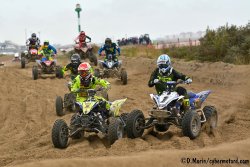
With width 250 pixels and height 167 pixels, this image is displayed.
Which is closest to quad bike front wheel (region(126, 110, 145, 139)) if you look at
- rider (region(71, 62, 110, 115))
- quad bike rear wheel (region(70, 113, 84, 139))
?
quad bike rear wheel (region(70, 113, 84, 139))

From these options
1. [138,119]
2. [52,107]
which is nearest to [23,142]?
[138,119]

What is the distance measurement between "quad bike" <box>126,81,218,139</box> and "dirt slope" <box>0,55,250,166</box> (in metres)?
0.20

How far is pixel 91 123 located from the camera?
809cm

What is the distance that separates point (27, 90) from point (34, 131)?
6093mm

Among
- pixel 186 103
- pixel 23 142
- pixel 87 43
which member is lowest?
pixel 23 142

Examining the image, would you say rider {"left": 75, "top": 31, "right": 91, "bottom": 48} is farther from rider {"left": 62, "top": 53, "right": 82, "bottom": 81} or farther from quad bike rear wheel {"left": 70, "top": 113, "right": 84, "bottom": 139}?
quad bike rear wheel {"left": 70, "top": 113, "right": 84, "bottom": 139}

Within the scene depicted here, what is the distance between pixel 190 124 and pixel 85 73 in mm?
2466

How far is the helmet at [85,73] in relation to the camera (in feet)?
29.4

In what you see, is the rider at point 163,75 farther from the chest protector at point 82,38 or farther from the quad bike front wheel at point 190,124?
the chest protector at point 82,38

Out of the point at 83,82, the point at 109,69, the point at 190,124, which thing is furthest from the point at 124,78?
the point at 190,124

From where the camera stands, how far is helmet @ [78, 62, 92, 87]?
29.4 ft

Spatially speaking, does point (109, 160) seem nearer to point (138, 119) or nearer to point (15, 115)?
point (138, 119)

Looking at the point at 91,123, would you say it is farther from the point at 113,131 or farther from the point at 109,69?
the point at 109,69

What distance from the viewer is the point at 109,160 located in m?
6.04
